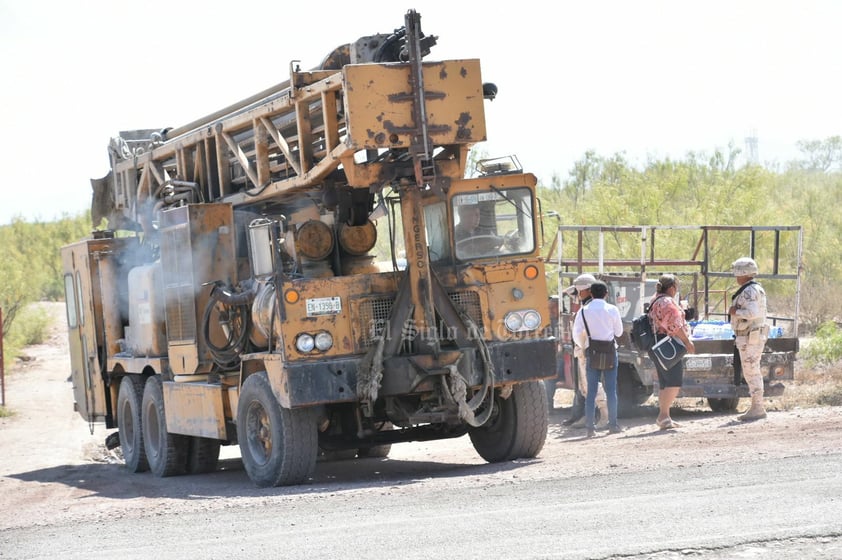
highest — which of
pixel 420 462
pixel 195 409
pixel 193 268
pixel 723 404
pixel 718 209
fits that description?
pixel 718 209

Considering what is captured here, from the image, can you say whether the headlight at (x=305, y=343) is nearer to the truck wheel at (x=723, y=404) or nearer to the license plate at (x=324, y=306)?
the license plate at (x=324, y=306)

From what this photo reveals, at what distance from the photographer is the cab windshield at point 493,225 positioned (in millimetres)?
11906

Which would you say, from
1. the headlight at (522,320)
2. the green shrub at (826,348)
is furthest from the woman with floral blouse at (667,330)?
the green shrub at (826,348)

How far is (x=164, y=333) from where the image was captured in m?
14.4

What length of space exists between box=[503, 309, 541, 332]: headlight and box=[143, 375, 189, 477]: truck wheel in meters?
4.72

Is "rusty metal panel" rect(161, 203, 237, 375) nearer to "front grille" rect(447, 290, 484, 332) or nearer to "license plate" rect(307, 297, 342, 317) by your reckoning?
"license plate" rect(307, 297, 342, 317)

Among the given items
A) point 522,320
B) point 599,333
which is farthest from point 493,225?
point 599,333

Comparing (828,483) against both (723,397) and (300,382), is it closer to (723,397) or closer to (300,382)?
(300,382)

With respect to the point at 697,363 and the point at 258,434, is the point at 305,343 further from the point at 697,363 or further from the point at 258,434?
the point at 697,363

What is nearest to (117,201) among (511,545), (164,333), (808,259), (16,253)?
(164,333)

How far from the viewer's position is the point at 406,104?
35.6 feet

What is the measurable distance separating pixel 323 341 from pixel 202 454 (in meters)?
3.97

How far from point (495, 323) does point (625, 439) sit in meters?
2.64

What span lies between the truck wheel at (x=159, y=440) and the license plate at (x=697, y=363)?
5.98 m
